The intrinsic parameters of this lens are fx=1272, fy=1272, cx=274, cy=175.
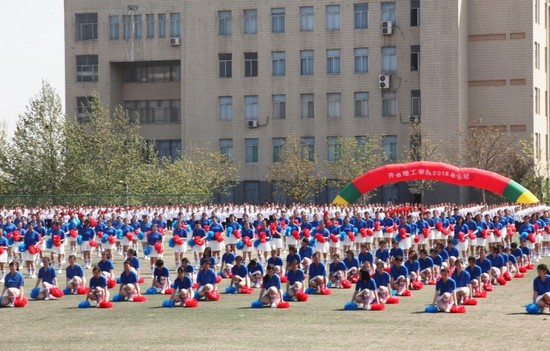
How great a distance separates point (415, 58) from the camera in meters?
92.3

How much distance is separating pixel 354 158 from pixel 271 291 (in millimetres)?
58447

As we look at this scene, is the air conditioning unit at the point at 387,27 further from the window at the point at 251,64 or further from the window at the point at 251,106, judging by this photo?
the window at the point at 251,106

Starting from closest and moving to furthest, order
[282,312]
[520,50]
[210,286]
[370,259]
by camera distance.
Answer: [282,312]
[210,286]
[370,259]
[520,50]

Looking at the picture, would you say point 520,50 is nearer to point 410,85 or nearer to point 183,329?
point 410,85

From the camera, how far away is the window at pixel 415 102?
92375 mm

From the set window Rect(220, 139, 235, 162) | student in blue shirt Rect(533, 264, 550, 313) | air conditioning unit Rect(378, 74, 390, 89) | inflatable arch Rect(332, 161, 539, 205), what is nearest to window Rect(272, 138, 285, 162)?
window Rect(220, 139, 235, 162)

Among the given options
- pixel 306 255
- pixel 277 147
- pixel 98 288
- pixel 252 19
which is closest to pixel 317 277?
pixel 306 255

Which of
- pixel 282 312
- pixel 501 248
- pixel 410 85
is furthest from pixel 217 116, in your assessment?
pixel 282 312

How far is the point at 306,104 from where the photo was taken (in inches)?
3728

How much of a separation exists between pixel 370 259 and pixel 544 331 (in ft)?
35.5

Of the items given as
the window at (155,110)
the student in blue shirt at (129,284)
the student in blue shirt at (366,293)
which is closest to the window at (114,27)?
the window at (155,110)

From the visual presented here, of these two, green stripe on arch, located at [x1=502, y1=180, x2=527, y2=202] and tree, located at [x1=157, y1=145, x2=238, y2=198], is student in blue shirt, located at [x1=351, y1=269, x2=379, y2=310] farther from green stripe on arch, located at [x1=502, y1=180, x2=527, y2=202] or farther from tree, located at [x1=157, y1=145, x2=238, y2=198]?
tree, located at [x1=157, y1=145, x2=238, y2=198]

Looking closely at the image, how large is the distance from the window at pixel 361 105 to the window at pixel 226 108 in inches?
→ 385

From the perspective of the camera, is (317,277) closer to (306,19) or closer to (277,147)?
(306,19)
